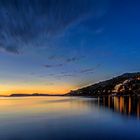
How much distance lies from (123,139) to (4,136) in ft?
53.3

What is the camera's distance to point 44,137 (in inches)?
1231

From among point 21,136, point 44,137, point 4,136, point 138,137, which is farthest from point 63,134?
point 138,137

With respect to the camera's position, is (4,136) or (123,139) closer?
(123,139)

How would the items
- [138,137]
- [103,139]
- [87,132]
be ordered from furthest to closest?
[87,132] → [138,137] → [103,139]

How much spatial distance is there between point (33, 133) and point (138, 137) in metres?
14.9

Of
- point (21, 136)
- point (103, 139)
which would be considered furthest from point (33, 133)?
point (103, 139)

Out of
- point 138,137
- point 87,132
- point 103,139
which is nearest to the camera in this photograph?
point 103,139

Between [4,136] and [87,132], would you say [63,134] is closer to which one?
[87,132]

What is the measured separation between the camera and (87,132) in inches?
1384

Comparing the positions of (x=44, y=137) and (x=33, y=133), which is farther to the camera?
(x=33, y=133)

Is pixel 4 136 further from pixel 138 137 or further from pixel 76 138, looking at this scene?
pixel 138 137

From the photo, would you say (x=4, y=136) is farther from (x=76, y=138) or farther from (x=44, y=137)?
(x=76, y=138)

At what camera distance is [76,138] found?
99.7ft

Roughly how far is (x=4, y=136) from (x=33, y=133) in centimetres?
408
